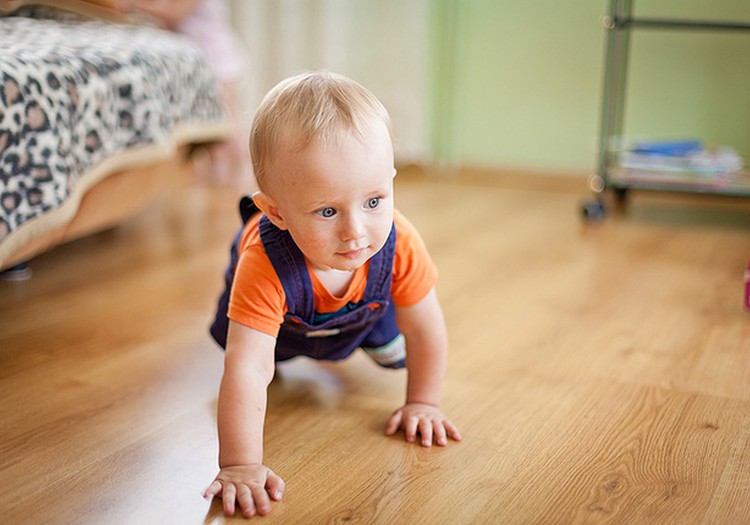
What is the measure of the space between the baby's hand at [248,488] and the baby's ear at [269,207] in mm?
250

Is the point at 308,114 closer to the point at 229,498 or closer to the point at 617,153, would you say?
the point at 229,498

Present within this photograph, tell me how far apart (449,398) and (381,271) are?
8.8 inches

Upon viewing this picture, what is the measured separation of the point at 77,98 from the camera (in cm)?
146

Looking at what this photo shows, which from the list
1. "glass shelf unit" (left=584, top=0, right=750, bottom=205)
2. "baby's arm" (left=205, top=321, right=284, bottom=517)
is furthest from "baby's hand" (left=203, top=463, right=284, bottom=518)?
"glass shelf unit" (left=584, top=0, right=750, bottom=205)

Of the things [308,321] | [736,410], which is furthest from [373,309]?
[736,410]

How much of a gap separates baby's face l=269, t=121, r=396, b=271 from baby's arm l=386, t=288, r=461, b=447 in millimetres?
159

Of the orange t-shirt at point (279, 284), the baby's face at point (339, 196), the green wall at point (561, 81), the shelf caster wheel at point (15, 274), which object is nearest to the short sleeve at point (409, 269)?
the orange t-shirt at point (279, 284)

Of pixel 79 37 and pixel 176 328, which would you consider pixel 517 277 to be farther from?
pixel 79 37

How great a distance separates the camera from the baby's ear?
945 mm

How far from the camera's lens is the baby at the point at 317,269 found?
2.92 ft

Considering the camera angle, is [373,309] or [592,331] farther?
[592,331]

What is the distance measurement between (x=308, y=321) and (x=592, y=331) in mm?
554

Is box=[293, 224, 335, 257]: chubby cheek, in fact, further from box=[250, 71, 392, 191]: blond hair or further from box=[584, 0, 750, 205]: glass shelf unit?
box=[584, 0, 750, 205]: glass shelf unit

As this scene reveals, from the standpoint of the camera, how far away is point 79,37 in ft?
5.67
